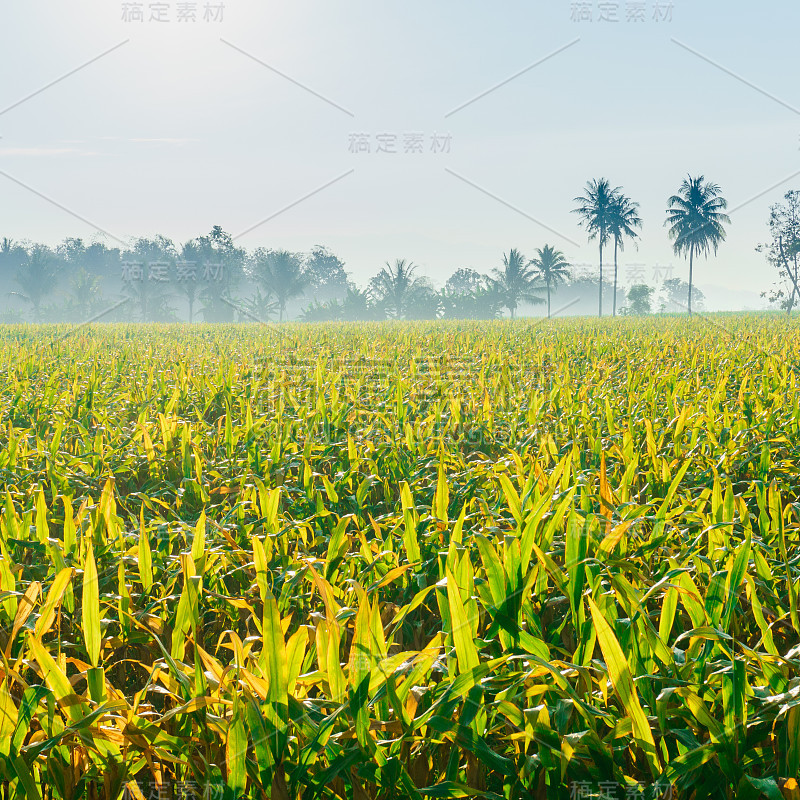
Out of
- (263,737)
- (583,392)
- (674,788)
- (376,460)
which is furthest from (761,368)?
(263,737)

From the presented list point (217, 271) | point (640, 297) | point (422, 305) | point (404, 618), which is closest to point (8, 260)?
point (217, 271)

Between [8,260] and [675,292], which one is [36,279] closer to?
[8,260]

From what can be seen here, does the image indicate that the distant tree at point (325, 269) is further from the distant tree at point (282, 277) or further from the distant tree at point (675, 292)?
the distant tree at point (675, 292)

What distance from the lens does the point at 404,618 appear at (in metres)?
2.01

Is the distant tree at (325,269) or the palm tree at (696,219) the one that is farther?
the distant tree at (325,269)

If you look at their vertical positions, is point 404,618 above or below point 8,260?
below

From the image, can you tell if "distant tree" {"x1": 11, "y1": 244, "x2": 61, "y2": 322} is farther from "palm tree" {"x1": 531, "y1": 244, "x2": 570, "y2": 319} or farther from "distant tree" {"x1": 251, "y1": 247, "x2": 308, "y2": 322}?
"palm tree" {"x1": 531, "y1": 244, "x2": 570, "y2": 319}

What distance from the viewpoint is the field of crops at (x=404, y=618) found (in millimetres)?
1218

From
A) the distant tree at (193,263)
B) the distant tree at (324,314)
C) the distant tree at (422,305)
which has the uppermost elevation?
the distant tree at (193,263)

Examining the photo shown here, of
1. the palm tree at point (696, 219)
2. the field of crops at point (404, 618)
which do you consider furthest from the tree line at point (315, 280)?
the field of crops at point (404, 618)

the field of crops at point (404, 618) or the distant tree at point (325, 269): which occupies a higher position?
the distant tree at point (325, 269)

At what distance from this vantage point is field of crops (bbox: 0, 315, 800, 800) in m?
1.22

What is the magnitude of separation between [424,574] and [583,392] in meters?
3.52

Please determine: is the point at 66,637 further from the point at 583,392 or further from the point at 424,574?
the point at 583,392
